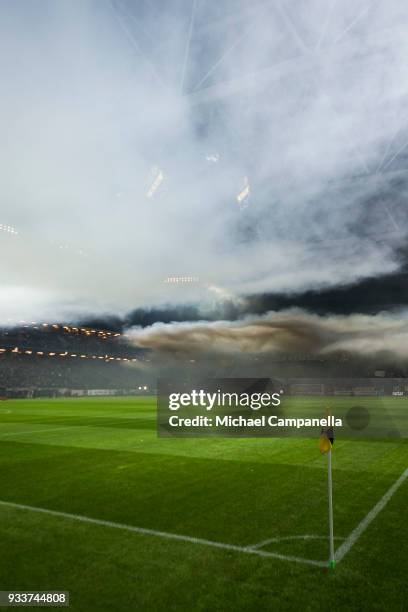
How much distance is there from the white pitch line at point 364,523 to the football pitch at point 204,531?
26mm

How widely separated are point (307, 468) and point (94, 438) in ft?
32.7

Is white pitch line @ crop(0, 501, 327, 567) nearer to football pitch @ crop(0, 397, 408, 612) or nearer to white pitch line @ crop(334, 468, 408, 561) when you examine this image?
football pitch @ crop(0, 397, 408, 612)

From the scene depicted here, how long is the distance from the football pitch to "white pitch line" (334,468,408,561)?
26 millimetres

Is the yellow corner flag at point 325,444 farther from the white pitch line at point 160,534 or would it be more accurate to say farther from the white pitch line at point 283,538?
the white pitch line at point 283,538

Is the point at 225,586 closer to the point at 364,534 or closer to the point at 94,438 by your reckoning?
the point at 364,534

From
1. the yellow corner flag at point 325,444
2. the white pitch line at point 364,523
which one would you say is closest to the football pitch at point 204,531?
the white pitch line at point 364,523

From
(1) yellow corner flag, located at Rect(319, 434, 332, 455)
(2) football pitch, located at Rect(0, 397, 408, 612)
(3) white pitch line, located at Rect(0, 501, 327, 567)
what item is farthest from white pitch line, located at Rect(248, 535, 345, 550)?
(1) yellow corner flag, located at Rect(319, 434, 332, 455)

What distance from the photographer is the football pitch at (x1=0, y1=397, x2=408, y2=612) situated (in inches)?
201

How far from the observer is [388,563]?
584 cm

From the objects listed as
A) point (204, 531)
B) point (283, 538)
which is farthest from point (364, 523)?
point (204, 531)

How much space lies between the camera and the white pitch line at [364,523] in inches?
246

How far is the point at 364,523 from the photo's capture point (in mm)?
7449

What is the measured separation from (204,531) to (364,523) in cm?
275

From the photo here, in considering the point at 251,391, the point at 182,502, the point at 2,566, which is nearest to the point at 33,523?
the point at 2,566
